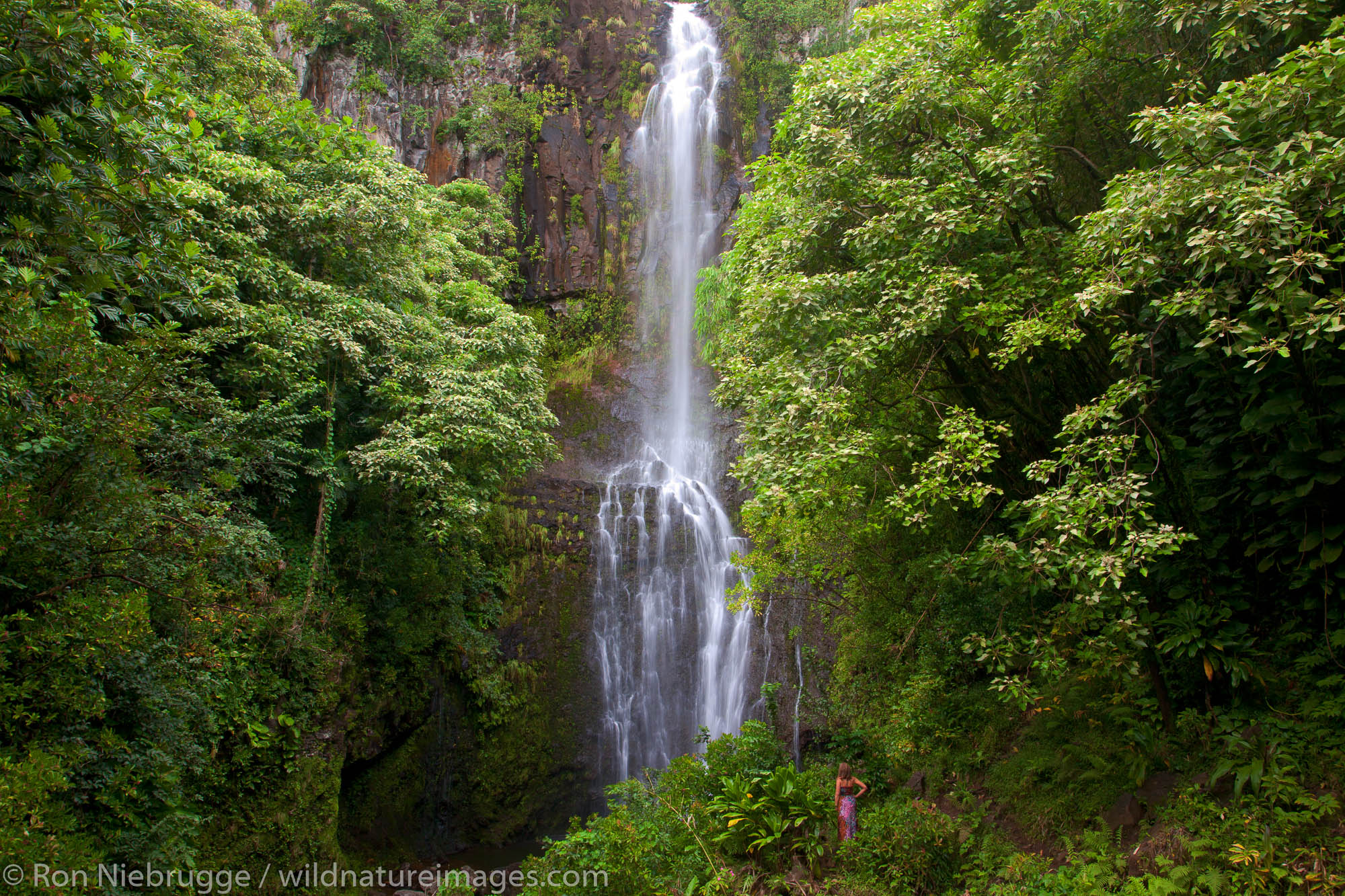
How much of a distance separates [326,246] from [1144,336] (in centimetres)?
1083

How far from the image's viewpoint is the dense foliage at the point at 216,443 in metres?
4.91

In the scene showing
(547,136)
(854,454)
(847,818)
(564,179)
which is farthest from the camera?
(547,136)

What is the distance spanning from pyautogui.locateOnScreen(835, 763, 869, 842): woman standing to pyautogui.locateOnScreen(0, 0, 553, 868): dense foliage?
20.4ft

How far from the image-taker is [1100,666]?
19.7 feet

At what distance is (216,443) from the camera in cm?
796

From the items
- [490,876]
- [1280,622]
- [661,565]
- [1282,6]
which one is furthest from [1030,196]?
[490,876]

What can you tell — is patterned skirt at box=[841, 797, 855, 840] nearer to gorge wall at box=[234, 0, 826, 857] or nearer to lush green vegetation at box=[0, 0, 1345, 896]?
lush green vegetation at box=[0, 0, 1345, 896]

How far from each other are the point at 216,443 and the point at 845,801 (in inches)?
309

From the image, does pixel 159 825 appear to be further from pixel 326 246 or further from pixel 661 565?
pixel 661 565

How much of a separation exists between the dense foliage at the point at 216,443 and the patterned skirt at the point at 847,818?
6362 mm

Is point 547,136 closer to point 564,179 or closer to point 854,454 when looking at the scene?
point 564,179

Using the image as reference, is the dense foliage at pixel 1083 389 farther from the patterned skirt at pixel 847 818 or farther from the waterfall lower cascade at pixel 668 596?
the waterfall lower cascade at pixel 668 596

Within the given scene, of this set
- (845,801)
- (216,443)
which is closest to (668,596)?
(845,801)

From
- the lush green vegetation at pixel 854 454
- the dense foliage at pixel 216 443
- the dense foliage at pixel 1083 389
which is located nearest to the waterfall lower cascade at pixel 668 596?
the dense foliage at pixel 216 443
